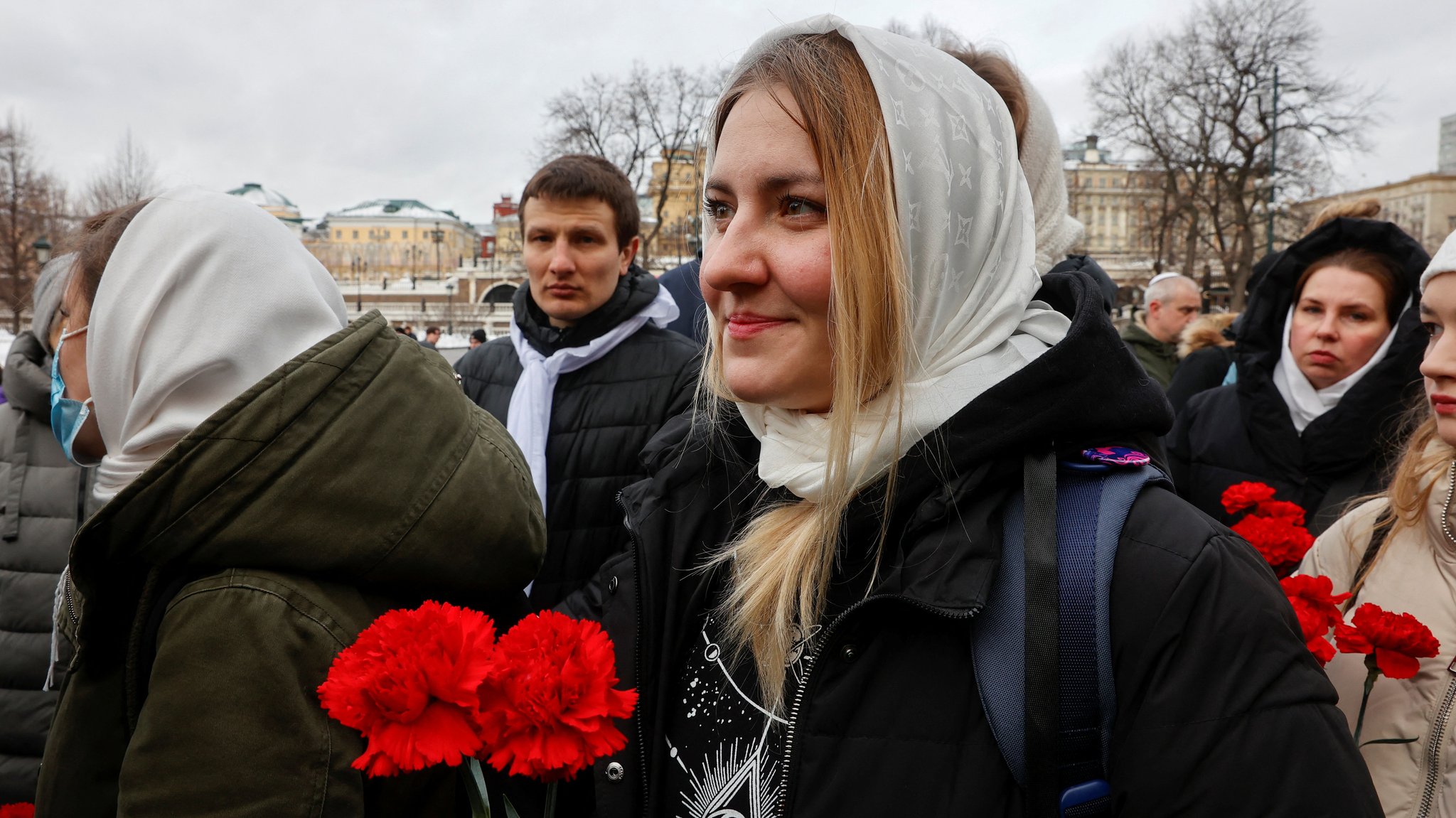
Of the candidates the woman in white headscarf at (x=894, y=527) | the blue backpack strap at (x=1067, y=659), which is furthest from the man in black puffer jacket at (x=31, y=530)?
the blue backpack strap at (x=1067, y=659)

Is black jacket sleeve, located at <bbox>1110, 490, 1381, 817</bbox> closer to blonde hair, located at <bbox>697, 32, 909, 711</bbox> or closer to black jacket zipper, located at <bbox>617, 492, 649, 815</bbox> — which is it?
blonde hair, located at <bbox>697, 32, 909, 711</bbox>

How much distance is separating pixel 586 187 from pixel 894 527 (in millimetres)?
2882

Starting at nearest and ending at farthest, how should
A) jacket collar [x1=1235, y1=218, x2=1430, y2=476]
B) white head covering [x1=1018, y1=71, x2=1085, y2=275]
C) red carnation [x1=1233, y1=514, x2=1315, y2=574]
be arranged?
red carnation [x1=1233, y1=514, x2=1315, y2=574], white head covering [x1=1018, y1=71, x2=1085, y2=275], jacket collar [x1=1235, y1=218, x2=1430, y2=476]

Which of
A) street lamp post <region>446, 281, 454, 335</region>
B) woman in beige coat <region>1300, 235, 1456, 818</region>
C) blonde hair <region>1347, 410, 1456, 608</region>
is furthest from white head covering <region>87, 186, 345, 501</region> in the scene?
street lamp post <region>446, 281, 454, 335</region>

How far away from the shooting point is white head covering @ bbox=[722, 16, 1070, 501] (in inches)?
54.4

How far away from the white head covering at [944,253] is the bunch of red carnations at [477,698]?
22.1 inches

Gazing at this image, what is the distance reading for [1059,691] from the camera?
1.16 metres

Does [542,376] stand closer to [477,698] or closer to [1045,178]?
[1045,178]

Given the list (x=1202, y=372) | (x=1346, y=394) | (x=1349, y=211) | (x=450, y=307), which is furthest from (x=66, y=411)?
(x=450, y=307)

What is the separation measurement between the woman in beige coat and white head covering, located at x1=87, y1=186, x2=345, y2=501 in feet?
7.26

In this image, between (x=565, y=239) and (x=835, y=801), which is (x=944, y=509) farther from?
(x=565, y=239)

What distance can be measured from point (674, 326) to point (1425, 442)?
11.6ft

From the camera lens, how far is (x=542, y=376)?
3.60 m

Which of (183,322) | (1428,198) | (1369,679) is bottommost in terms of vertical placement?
(1369,679)
